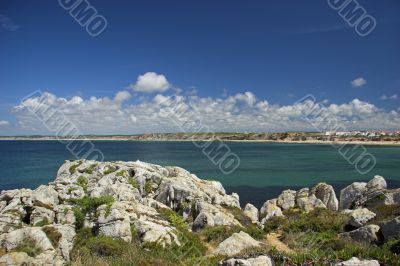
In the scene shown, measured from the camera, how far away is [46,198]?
23891mm

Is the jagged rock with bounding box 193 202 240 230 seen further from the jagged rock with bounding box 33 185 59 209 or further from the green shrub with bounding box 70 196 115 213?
the jagged rock with bounding box 33 185 59 209

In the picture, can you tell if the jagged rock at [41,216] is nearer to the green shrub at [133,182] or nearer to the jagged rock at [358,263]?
the green shrub at [133,182]

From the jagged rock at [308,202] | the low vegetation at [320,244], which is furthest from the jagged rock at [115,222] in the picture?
the jagged rock at [308,202]

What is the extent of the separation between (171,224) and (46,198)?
29.4 feet

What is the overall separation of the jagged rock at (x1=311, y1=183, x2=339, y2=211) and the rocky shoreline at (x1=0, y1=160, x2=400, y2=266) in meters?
0.10

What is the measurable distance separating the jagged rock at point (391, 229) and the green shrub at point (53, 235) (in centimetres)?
1570

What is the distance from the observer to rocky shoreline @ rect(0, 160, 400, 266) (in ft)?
46.6

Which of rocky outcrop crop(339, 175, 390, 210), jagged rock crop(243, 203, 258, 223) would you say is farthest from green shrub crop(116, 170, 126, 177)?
rocky outcrop crop(339, 175, 390, 210)

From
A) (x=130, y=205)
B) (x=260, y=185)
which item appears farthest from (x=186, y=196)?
(x=260, y=185)

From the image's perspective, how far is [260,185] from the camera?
5641cm

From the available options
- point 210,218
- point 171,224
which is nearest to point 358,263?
point 171,224

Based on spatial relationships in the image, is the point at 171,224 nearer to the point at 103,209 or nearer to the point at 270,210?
the point at 103,209

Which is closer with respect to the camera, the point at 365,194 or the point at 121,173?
the point at 365,194

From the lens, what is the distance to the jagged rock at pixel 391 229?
16722 mm
